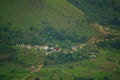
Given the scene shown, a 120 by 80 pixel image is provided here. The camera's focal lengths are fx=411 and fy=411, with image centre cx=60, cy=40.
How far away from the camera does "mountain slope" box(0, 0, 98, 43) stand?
174 m

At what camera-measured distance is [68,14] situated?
193125 mm

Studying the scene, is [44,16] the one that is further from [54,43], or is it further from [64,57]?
[64,57]

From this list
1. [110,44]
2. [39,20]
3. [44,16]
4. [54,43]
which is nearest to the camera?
[54,43]

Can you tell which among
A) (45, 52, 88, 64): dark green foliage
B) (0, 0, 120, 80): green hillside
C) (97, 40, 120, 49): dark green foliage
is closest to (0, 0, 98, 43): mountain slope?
(0, 0, 120, 80): green hillside

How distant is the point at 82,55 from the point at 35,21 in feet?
104

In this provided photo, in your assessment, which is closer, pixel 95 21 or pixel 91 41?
pixel 91 41

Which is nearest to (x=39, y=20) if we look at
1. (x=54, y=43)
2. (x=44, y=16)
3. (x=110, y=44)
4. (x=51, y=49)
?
(x=44, y=16)

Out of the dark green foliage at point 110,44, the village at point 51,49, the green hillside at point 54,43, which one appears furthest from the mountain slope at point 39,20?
the dark green foliage at point 110,44

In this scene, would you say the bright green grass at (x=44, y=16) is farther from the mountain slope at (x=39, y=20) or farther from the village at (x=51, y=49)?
the village at (x=51, y=49)

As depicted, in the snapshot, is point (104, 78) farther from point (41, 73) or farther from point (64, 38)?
point (64, 38)

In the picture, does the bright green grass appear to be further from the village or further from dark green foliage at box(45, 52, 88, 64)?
dark green foliage at box(45, 52, 88, 64)

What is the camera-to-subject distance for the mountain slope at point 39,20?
6870 inches

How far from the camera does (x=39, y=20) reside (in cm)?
18312

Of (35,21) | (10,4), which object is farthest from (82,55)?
(10,4)
